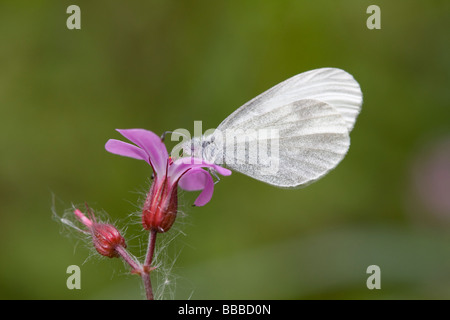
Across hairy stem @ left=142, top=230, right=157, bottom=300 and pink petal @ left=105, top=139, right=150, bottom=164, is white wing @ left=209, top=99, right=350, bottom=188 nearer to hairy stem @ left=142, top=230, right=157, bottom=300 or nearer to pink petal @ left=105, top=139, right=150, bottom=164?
pink petal @ left=105, top=139, right=150, bottom=164

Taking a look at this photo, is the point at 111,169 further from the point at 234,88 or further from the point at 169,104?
the point at 234,88

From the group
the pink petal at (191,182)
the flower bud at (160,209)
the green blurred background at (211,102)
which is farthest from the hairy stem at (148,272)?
the green blurred background at (211,102)

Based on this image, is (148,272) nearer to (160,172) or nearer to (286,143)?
(160,172)

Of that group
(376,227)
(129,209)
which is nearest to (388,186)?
(376,227)

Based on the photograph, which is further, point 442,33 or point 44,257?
point 442,33

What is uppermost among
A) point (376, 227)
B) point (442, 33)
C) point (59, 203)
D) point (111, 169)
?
point (442, 33)

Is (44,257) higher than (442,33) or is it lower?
lower
